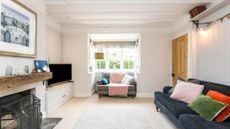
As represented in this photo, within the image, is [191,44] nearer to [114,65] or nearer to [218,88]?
[218,88]

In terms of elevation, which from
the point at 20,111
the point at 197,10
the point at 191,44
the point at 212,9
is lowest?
the point at 20,111

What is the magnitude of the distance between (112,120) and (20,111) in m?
1.83

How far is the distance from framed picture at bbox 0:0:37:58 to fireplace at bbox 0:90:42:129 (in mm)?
627

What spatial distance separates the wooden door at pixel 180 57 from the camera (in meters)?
5.11

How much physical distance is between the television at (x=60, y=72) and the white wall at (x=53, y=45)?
10.4 inches

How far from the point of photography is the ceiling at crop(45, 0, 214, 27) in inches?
153

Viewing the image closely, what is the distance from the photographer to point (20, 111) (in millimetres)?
2631

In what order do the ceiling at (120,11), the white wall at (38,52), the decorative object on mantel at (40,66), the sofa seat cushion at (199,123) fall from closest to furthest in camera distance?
the sofa seat cushion at (199,123)
the white wall at (38,52)
the decorative object on mantel at (40,66)
the ceiling at (120,11)

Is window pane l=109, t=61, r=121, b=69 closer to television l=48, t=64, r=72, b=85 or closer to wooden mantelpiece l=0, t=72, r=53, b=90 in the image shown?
television l=48, t=64, r=72, b=85

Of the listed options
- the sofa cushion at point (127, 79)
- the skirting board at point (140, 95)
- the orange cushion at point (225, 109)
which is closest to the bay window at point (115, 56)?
the sofa cushion at point (127, 79)

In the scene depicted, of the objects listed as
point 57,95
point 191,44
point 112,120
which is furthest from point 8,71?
point 191,44

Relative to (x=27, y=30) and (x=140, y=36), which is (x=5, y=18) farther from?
(x=140, y=36)

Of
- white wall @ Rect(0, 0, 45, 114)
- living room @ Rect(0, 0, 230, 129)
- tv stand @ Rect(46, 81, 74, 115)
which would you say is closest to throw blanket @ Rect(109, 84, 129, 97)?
living room @ Rect(0, 0, 230, 129)

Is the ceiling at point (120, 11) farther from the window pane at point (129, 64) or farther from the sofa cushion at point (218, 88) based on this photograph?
the window pane at point (129, 64)
